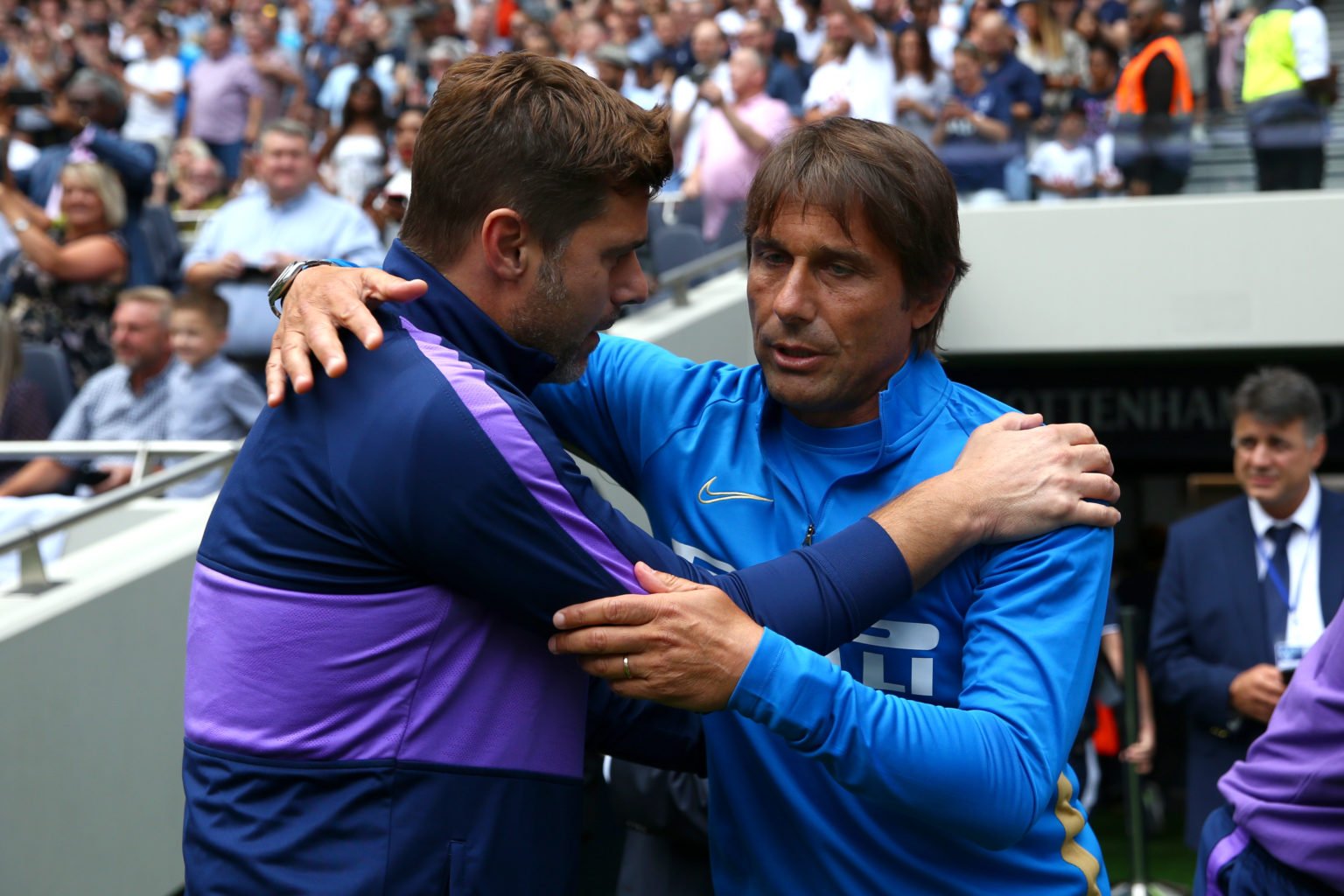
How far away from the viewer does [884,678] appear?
1.99 m

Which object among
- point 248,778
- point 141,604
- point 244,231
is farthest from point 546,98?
point 244,231

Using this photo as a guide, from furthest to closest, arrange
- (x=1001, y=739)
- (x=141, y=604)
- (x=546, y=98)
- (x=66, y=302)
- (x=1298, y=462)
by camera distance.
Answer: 1. (x=66, y=302)
2. (x=1298, y=462)
3. (x=141, y=604)
4. (x=546, y=98)
5. (x=1001, y=739)

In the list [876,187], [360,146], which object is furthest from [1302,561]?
[360,146]

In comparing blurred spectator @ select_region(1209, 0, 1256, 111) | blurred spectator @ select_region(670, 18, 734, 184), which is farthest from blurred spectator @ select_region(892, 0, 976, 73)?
blurred spectator @ select_region(1209, 0, 1256, 111)

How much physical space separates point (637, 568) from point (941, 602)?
0.44 metres

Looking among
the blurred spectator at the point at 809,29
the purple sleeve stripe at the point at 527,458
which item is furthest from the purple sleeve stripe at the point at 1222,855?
the blurred spectator at the point at 809,29

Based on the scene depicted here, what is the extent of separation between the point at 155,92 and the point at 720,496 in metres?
11.2

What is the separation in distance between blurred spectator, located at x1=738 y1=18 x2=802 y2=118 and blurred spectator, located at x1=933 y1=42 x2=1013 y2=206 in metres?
1.13

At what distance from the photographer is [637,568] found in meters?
1.80

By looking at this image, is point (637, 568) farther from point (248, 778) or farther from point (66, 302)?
point (66, 302)

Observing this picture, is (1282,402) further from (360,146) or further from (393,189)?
(360,146)

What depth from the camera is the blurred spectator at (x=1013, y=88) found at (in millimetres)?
7688

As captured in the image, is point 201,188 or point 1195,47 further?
point 201,188

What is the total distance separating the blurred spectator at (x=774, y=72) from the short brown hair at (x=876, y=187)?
6628mm
